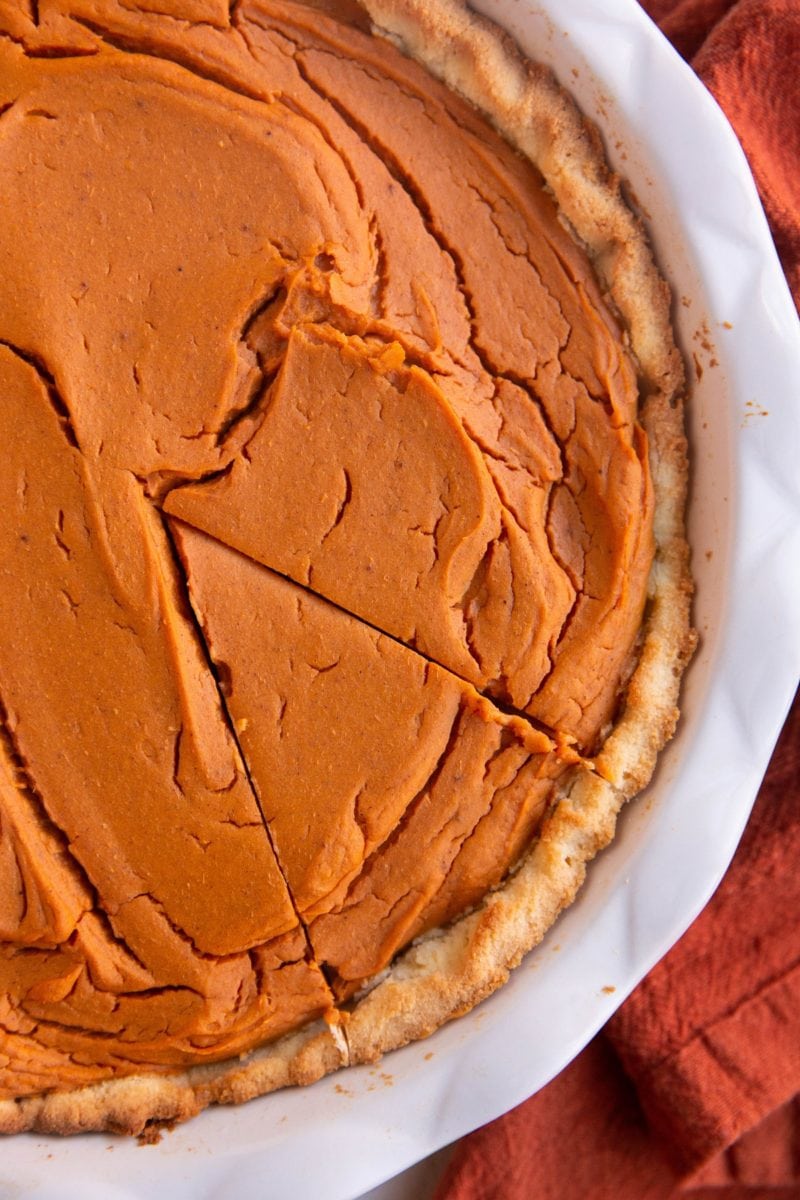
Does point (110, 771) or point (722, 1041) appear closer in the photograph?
point (110, 771)

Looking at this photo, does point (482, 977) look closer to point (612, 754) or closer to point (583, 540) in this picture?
point (612, 754)

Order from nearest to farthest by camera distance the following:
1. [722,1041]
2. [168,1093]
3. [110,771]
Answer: [110,771] → [168,1093] → [722,1041]

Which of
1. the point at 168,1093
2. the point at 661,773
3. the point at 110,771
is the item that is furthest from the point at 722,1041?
the point at 110,771

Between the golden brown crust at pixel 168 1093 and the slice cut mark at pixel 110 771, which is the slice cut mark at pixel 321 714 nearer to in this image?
the slice cut mark at pixel 110 771

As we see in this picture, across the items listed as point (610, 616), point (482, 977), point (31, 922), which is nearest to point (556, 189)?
point (610, 616)

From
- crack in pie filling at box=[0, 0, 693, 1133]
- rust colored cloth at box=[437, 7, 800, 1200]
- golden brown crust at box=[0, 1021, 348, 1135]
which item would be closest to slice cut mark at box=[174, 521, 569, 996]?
crack in pie filling at box=[0, 0, 693, 1133]

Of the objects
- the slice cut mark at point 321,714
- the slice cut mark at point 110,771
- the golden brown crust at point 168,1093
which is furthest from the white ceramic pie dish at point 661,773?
the slice cut mark at point 321,714

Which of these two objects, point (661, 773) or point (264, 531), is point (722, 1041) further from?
point (264, 531)
